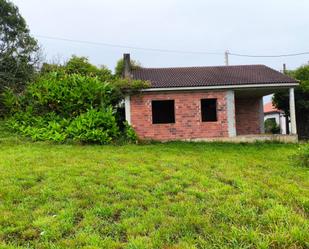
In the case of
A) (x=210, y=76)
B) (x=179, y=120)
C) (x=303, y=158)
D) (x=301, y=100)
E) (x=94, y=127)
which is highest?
(x=210, y=76)

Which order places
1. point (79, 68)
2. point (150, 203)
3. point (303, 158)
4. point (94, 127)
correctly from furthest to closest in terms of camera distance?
point (79, 68) < point (94, 127) < point (303, 158) < point (150, 203)

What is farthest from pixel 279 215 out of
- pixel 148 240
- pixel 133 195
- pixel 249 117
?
pixel 249 117

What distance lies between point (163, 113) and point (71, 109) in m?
4.02

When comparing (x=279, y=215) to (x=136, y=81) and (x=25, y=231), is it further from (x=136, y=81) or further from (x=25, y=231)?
(x=136, y=81)

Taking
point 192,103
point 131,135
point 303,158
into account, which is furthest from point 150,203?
point 192,103

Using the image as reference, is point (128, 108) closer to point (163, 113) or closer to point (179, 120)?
point (179, 120)

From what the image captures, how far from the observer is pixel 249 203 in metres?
5.26

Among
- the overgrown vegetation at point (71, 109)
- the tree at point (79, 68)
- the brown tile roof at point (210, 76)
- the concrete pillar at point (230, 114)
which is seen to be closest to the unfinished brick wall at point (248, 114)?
the brown tile roof at point (210, 76)

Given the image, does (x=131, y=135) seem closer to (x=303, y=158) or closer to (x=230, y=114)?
(x=230, y=114)

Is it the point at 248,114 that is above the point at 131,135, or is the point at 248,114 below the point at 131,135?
above

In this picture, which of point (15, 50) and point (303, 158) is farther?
point (15, 50)

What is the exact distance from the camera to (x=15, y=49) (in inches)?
833

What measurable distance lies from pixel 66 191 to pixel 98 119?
756 centimetres

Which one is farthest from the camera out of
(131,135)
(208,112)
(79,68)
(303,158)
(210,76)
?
(79,68)
